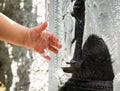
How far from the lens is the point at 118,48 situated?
4.00 feet

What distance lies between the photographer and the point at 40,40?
1.19 m

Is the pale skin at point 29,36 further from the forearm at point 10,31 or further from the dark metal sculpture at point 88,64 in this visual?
the dark metal sculpture at point 88,64

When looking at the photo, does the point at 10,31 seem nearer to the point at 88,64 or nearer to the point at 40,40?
the point at 40,40

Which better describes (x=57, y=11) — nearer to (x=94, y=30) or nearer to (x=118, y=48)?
(x=94, y=30)

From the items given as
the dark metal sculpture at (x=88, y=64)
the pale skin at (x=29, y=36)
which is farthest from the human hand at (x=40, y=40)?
the dark metal sculpture at (x=88, y=64)

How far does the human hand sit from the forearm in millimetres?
24

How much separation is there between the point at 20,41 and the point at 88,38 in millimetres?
311

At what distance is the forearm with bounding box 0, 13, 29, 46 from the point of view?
118 centimetres

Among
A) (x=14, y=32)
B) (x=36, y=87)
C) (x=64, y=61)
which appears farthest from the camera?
(x=36, y=87)

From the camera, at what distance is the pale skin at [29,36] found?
1185 millimetres

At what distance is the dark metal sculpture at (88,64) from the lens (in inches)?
50.3

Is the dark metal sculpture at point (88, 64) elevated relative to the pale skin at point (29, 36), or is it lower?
lower

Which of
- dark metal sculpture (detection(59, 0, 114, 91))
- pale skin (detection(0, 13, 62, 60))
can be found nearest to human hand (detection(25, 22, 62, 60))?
pale skin (detection(0, 13, 62, 60))

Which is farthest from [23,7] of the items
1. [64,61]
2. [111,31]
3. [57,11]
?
[111,31]
